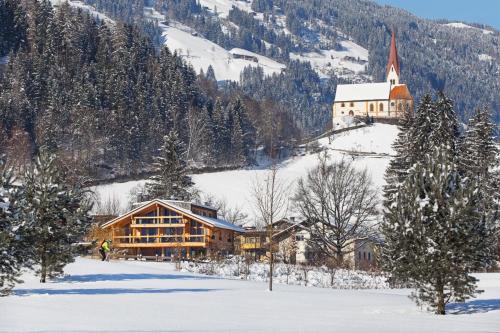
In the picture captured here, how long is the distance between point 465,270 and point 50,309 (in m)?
13.4

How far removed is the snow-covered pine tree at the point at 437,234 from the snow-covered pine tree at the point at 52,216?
15396mm

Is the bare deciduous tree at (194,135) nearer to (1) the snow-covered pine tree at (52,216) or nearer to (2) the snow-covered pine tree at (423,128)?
(2) the snow-covered pine tree at (423,128)

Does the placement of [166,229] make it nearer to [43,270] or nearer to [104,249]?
[104,249]

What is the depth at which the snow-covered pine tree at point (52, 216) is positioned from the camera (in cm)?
3738

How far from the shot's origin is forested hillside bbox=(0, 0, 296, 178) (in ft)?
391

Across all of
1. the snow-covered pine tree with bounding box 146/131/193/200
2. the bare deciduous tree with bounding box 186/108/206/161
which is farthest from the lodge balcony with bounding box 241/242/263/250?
the bare deciduous tree with bounding box 186/108/206/161

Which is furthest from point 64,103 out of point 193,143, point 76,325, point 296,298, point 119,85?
point 76,325

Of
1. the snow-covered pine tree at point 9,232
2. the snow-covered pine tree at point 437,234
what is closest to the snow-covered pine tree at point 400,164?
the snow-covered pine tree at point 437,234

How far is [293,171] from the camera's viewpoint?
398ft

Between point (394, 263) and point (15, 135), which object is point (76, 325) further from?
point (15, 135)

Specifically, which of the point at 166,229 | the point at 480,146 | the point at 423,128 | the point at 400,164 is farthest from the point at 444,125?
the point at 166,229

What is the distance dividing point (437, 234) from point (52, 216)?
58.7 ft

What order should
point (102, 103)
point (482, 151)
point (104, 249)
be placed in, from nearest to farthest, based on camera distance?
point (104, 249) → point (482, 151) → point (102, 103)

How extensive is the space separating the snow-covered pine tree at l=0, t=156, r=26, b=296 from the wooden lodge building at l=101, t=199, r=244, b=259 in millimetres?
49043
